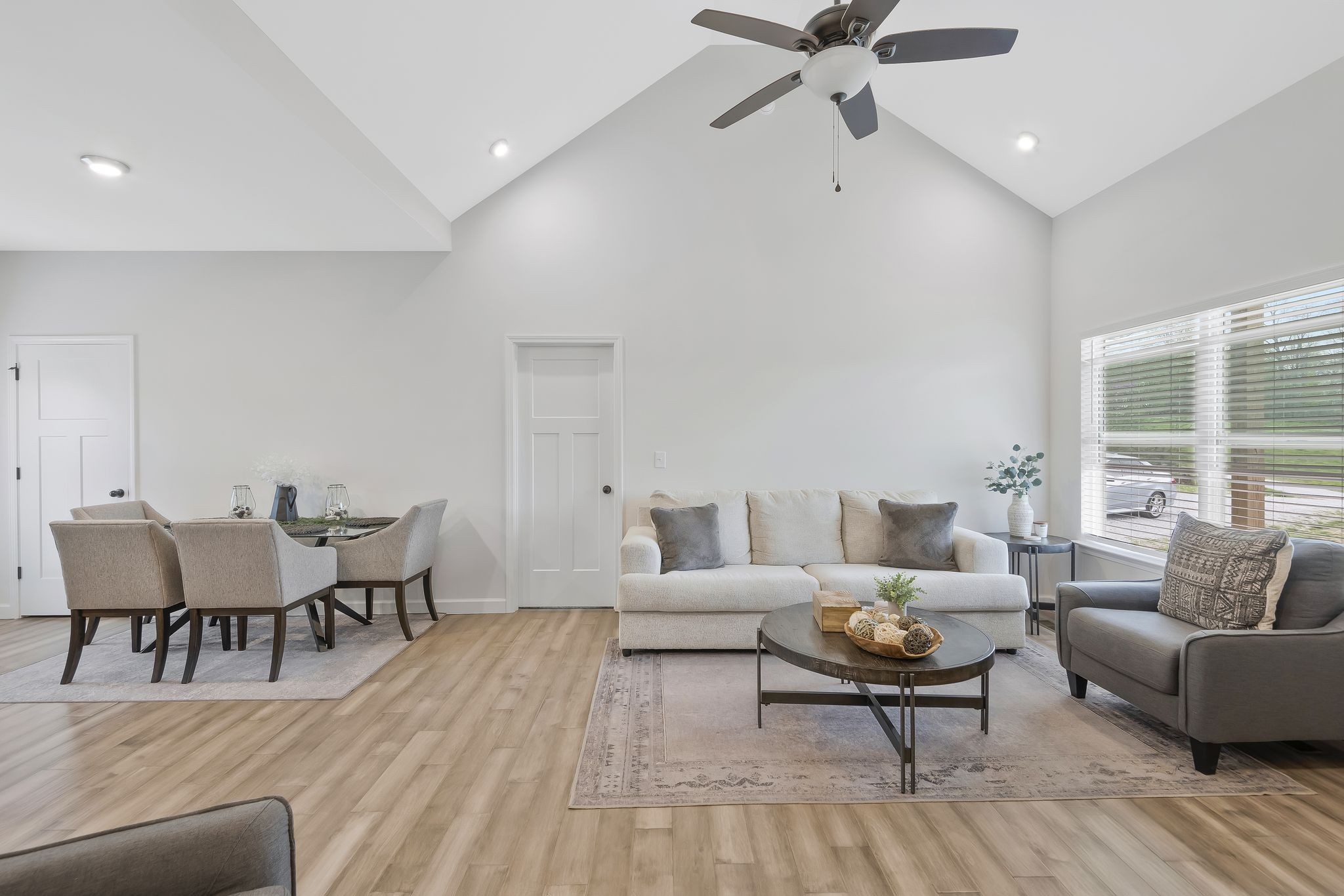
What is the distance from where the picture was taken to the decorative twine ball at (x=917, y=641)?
2180mm

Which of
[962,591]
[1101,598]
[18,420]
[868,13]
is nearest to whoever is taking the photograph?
[868,13]

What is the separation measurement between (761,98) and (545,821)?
9.09 feet

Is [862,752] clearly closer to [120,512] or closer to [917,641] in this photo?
[917,641]

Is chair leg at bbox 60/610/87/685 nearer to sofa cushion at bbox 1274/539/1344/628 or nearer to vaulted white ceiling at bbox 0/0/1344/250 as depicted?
vaulted white ceiling at bbox 0/0/1344/250

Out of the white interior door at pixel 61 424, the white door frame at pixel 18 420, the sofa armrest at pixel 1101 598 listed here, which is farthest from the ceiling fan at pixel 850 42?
the white interior door at pixel 61 424

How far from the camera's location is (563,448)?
4.51 metres

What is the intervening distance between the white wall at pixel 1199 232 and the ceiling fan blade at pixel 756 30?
243cm

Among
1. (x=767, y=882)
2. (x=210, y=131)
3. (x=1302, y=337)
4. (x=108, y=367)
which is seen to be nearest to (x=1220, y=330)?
(x=1302, y=337)

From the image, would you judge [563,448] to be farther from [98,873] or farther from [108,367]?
[98,873]

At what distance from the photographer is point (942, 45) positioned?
2133mm

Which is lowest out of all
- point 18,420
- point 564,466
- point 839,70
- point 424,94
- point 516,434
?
point 564,466

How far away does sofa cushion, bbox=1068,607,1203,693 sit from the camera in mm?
2328

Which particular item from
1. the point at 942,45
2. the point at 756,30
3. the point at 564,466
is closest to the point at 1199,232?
the point at 942,45

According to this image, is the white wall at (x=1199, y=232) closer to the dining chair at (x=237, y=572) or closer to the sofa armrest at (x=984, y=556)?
the sofa armrest at (x=984, y=556)
